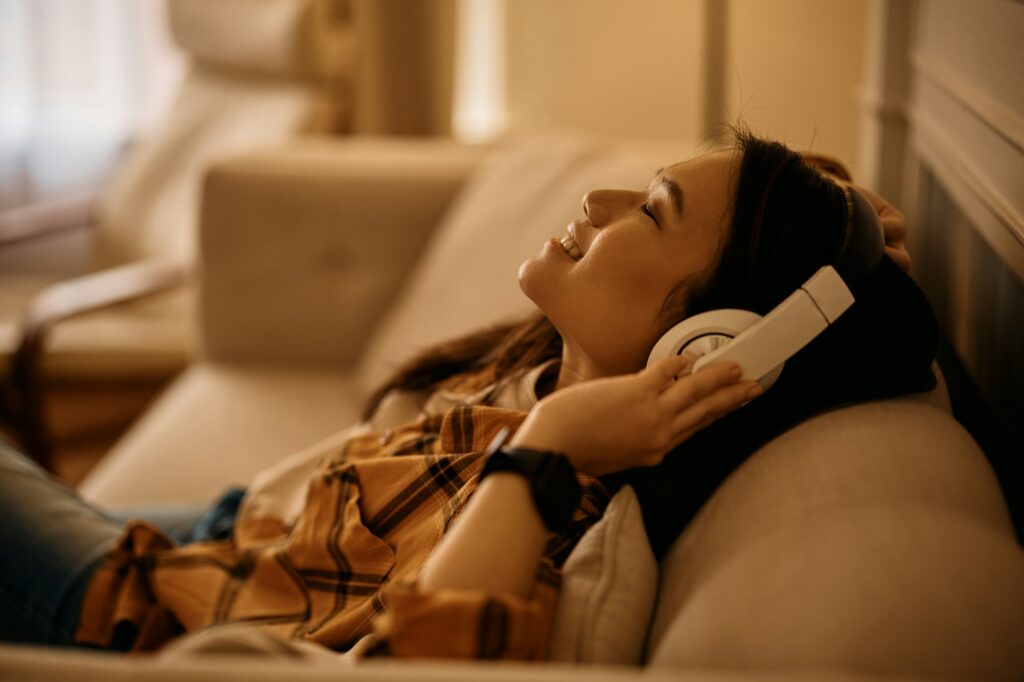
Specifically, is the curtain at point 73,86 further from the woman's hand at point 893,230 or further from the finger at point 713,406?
the finger at point 713,406

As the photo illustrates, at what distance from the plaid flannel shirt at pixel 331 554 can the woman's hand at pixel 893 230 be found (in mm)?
372

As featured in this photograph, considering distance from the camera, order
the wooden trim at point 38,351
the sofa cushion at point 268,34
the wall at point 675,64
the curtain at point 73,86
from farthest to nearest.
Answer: the curtain at point 73,86, the wall at point 675,64, the sofa cushion at point 268,34, the wooden trim at point 38,351

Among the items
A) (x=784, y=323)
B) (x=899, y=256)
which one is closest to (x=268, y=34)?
(x=899, y=256)

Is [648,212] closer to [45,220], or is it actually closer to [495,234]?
[495,234]

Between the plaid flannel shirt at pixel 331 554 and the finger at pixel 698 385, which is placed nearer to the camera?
the finger at pixel 698 385

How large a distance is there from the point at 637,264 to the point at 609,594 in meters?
0.32

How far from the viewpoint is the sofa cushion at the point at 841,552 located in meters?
0.58

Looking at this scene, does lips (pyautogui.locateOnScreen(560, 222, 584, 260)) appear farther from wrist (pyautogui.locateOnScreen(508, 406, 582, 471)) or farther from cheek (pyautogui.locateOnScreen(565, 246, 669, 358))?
wrist (pyautogui.locateOnScreen(508, 406, 582, 471))

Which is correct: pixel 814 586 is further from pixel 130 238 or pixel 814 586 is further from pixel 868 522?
pixel 130 238

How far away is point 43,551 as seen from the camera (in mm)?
1145

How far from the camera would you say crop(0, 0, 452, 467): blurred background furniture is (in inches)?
93.4

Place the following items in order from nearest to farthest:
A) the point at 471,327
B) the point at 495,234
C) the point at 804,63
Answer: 1. the point at 471,327
2. the point at 495,234
3. the point at 804,63

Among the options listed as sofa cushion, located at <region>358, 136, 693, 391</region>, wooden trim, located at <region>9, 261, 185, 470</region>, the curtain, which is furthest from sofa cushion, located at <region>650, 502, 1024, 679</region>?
the curtain

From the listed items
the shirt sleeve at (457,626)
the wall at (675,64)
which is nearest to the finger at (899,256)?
the shirt sleeve at (457,626)
